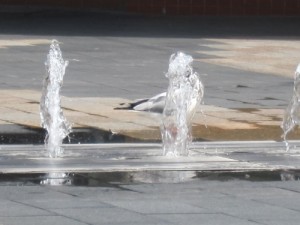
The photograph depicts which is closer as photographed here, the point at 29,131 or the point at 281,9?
the point at 29,131

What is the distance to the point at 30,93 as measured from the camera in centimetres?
1439

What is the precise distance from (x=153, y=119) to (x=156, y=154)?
188 centimetres

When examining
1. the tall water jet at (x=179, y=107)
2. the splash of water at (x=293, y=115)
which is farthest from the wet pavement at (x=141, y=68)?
the tall water jet at (x=179, y=107)

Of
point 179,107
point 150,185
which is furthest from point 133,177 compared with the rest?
point 179,107

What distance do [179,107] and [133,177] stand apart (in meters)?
1.57

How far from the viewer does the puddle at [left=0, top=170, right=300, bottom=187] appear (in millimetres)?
8805

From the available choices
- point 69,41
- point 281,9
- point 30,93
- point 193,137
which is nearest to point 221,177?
point 193,137

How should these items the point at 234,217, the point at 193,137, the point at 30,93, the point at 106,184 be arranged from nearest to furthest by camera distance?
the point at 234,217 → the point at 106,184 → the point at 193,137 → the point at 30,93

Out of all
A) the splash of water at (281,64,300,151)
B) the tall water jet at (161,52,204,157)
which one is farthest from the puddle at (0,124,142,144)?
the splash of water at (281,64,300,151)

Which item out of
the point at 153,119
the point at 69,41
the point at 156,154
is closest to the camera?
the point at 156,154

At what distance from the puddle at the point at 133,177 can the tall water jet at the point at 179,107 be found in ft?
3.26

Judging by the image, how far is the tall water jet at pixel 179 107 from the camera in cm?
1034

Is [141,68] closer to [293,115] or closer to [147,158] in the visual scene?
[293,115]

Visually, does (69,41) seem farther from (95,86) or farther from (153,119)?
(153,119)
